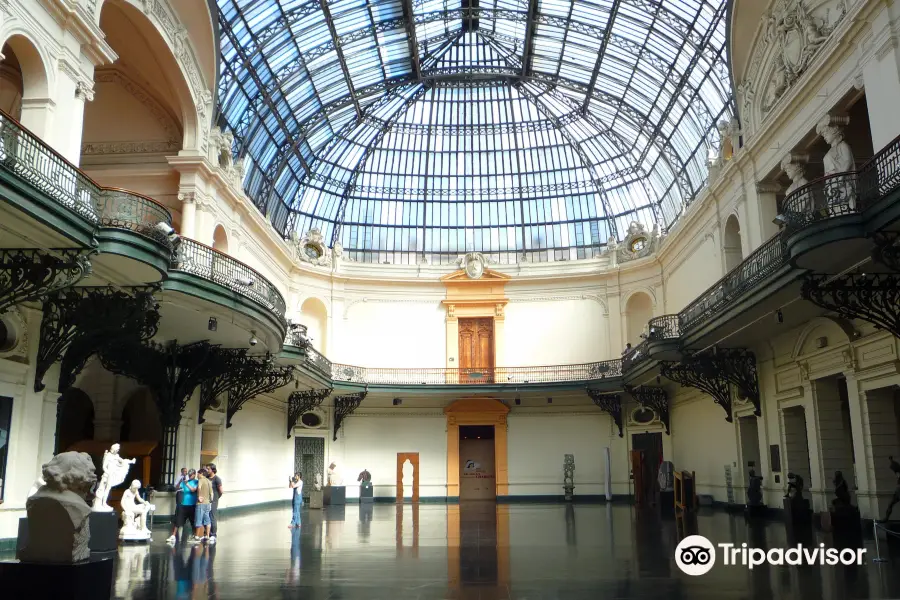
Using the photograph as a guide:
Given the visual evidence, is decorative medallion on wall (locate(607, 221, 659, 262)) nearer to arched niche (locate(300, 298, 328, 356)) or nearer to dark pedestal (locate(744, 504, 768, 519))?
arched niche (locate(300, 298, 328, 356))

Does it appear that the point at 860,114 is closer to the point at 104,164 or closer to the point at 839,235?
the point at 839,235

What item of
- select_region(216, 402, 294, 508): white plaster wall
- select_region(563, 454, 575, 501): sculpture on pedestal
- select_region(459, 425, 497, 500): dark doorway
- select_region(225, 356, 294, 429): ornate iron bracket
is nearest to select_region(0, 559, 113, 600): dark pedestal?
select_region(225, 356, 294, 429): ornate iron bracket

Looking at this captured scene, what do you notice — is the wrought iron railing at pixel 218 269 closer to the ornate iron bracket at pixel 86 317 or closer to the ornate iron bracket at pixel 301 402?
the ornate iron bracket at pixel 86 317

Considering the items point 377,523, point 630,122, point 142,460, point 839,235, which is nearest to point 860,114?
point 839,235

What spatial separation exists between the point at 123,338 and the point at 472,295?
2303cm

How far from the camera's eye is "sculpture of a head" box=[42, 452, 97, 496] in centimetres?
723

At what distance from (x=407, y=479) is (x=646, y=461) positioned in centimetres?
1151

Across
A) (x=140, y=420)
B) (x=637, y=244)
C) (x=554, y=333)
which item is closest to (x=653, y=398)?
(x=554, y=333)

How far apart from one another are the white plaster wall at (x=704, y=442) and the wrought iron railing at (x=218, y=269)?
16340mm

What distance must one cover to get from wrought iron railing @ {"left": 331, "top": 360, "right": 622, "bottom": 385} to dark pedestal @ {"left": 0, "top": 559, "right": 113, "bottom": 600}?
2911 centimetres

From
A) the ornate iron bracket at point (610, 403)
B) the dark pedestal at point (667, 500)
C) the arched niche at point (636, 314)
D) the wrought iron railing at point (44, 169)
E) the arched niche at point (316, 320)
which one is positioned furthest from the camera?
the arched niche at point (316, 320)

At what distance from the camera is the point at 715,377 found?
980 inches

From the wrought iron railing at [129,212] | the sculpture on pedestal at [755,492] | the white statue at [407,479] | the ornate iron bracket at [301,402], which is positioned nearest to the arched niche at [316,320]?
the ornate iron bracket at [301,402]

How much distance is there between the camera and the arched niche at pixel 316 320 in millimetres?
37312
